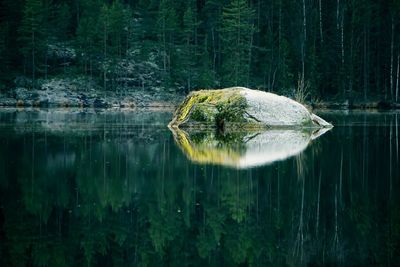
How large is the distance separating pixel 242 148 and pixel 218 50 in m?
58.8

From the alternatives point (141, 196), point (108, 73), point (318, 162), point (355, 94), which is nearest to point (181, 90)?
point (108, 73)

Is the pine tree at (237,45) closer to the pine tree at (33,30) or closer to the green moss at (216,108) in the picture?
the pine tree at (33,30)

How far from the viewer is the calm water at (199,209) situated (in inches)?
290

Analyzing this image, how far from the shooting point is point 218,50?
250ft

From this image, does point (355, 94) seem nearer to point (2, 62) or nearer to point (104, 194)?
point (2, 62)

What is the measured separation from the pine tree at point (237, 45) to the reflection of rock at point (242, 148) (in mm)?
42647

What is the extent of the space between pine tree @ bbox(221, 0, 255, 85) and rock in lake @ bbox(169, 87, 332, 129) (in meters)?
37.4

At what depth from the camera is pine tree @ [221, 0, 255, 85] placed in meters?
67.2

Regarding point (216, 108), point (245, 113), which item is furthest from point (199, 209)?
point (216, 108)

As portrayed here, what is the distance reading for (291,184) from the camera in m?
11.6

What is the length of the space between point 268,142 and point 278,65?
158ft

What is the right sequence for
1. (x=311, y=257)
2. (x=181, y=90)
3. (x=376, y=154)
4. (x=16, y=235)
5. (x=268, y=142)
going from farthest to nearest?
1. (x=181, y=90)
2. (x=268, y=142)
3. (x=376, y=154)
4. (x=16, y=235)
5. (x=311, y=257)

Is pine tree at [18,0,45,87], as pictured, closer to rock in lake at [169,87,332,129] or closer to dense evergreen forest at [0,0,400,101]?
dense evergreen forest at [0,0,400,101]

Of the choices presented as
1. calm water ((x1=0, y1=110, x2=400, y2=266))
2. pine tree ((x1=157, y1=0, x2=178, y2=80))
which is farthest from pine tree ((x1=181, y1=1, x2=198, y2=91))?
calm water ((x1=0, y1=110, x2=400, y2=266))
